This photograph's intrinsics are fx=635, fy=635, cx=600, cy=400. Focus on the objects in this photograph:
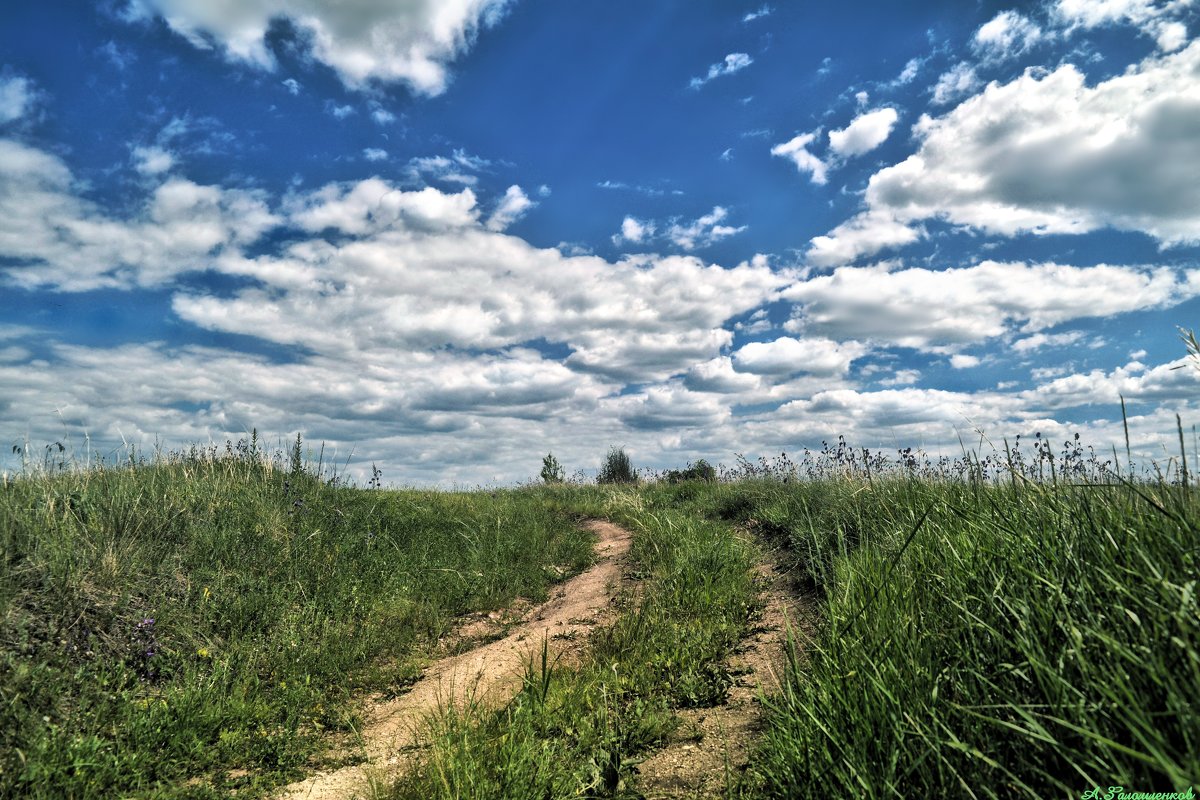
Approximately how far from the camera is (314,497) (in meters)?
11.5

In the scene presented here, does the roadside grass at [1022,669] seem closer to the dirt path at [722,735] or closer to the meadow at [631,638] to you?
the meadow at [631,638]

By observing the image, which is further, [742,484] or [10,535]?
[742,484]

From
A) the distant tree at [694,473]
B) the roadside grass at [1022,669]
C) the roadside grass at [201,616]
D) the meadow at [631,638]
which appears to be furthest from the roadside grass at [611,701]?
the distant tree at [694,473]

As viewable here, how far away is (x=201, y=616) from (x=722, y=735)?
5713 millimetres

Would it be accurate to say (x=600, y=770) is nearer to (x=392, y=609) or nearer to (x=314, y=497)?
(x=392, y=609)

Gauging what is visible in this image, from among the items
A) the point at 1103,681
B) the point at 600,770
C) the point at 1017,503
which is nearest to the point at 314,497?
the point at 600,770

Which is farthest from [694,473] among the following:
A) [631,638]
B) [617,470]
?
[631,638]

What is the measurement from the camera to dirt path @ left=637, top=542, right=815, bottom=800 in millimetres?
3895

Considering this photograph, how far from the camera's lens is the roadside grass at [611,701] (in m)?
3.89

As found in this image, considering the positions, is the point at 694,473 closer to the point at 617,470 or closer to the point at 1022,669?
the point at 617,470

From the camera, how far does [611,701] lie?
507 centimetres

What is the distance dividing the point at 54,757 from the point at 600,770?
3809 mm

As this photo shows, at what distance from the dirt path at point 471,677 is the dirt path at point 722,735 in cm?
124

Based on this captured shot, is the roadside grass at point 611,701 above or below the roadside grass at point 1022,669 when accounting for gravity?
below
